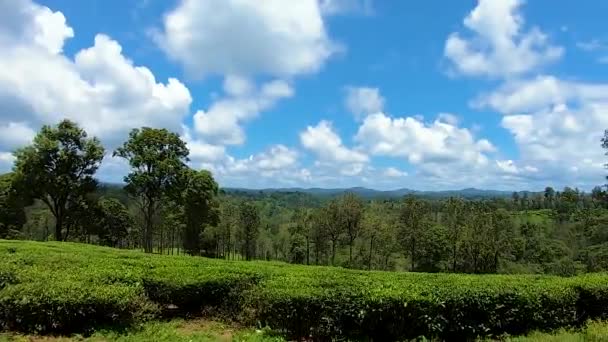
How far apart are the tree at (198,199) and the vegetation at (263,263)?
9.2 inches

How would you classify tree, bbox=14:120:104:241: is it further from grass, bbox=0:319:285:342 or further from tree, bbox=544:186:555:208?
tree, bbox=544:186:555:208

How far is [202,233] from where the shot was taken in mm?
70250

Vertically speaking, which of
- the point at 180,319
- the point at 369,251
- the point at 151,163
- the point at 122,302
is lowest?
the point at 369,251

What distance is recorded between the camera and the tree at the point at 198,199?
4734cm

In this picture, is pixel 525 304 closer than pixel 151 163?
Yes

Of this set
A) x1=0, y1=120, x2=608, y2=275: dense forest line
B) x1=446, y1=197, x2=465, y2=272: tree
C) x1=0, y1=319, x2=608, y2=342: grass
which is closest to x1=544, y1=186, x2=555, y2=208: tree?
x1=0, y1=120, x2=608, y2=275: dense forest line

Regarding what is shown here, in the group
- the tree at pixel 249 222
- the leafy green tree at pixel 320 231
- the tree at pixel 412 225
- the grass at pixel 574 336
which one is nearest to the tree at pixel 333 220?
the leafy green tree at pixel 320 231

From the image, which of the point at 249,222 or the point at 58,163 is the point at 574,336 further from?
the point at 249,222

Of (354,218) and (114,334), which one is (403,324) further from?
(354,218)

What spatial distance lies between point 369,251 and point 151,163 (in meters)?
40.2

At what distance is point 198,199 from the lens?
2037 inches

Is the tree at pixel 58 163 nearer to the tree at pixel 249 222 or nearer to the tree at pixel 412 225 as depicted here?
the tree at pixel 249 222

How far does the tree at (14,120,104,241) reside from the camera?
4262cm

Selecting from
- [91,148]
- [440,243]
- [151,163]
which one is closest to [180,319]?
[151,163]
